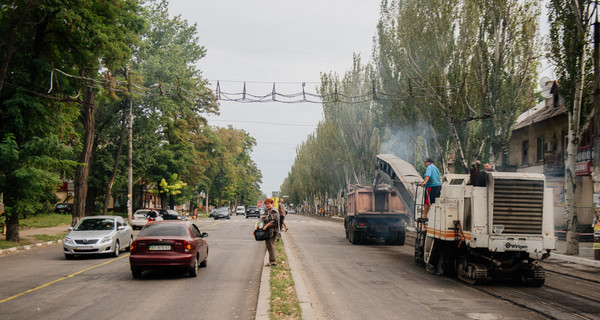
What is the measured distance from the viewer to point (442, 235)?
40.4ft

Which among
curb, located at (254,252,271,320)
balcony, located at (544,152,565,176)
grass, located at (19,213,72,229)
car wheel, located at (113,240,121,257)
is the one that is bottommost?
grass, located at (19,213,72,229)

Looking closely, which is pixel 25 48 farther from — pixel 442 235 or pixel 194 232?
pixel 442 235

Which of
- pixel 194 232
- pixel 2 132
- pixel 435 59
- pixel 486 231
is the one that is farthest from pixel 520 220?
pixel 2 132

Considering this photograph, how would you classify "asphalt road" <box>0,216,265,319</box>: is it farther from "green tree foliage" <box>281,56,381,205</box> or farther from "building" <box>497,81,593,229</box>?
"green tree foliage" <box>281,56,381,205</box>

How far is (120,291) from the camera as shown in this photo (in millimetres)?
10227

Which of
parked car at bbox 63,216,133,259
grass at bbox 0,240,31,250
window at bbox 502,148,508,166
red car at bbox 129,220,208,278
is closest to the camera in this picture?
red car at bbox 129,220,208,278

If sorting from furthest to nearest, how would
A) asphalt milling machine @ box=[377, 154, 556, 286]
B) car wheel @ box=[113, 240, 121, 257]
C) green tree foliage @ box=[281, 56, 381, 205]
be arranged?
green tree foliage @ box=[281, 56, 381, 205] → car wheel @ box=[113, 240, 121, 257] → asphalt milling machine @ box=[377, 154, 556, 286]

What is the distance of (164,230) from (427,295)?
6539mm

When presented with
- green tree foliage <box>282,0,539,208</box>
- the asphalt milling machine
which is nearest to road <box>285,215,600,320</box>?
the asphalt milling machine

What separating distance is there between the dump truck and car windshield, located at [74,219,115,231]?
10.1m

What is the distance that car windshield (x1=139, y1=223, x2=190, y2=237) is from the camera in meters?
12.4

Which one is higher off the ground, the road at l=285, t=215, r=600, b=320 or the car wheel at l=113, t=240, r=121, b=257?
the road at l=285, t=215, r=600, b=320

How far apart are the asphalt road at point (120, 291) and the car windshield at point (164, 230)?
3.52 ft

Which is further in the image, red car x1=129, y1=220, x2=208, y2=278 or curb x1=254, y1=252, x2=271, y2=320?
red car x1=129, y1=220, x2=208, y2=278
